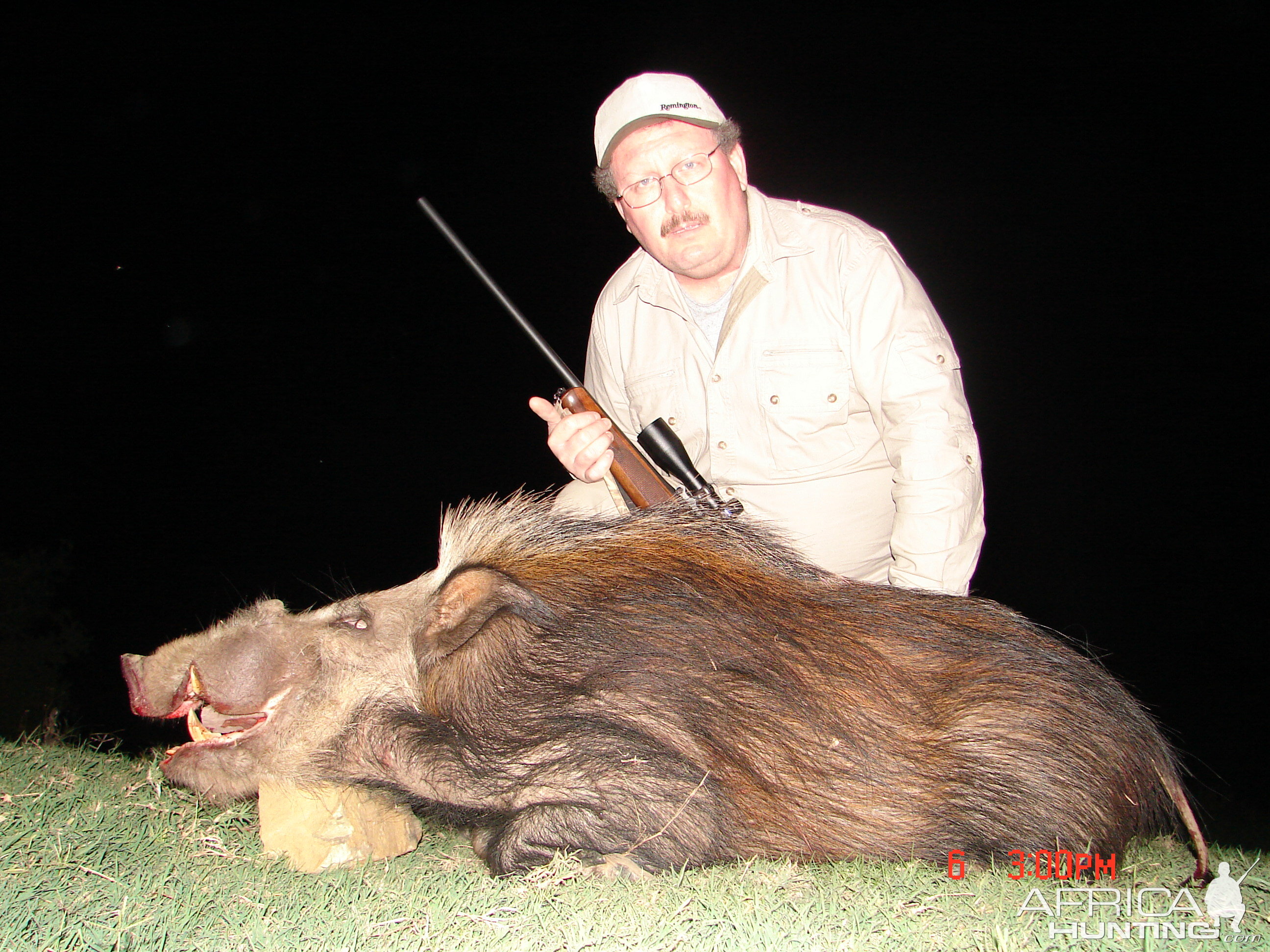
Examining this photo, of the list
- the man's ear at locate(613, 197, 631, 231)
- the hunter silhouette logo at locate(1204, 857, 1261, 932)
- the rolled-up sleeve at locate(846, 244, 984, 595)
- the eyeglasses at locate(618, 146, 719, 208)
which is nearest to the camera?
the hunter silhouette logo at locate(1204, 857, 1261, 932)

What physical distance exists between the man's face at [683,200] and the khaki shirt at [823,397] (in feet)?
0.54

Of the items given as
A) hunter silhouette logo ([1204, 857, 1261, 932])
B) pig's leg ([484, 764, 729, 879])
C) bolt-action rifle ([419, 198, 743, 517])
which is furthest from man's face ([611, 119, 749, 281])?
hunter silhouette logo ([1204, 857, 1261, 932])

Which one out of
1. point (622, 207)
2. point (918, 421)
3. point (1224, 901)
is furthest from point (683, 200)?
point (1224, 901)

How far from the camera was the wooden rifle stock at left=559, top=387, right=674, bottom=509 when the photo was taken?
2961mm

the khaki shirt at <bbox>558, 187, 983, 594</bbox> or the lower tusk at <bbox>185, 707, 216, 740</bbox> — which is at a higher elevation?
the khaki shirt at <bbox>558, 187, 983, 594</bbox>

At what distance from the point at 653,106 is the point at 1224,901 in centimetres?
270

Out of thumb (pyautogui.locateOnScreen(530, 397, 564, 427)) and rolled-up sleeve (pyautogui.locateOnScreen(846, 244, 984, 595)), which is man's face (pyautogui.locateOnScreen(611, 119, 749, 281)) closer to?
rolled-up sleeve (pyautogui.locateOnScreen(846, 244, 984, 595))

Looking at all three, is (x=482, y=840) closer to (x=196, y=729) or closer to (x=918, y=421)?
(x=196, y=729)

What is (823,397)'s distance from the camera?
10.3 feet

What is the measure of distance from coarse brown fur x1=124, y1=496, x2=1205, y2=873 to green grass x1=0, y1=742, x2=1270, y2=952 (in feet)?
0.40

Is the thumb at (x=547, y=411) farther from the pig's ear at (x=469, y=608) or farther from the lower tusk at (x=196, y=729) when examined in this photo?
the lower tusk at (x=196, y=729)

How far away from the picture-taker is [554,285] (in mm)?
9164

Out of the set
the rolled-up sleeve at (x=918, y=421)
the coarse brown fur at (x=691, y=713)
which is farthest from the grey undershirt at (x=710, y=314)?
the coarse brown fur at (x=691, y=713)

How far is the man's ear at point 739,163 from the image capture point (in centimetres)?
327
